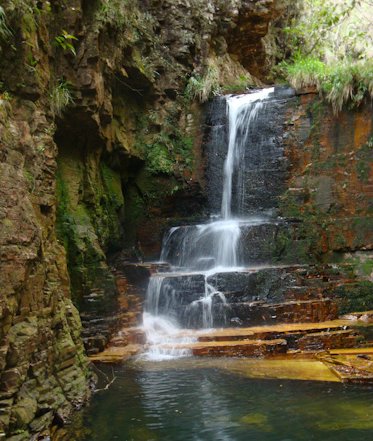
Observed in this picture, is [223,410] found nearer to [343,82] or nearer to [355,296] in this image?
[355,296]

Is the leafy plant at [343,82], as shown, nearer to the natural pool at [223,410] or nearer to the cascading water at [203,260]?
the cascading water at [203,260]

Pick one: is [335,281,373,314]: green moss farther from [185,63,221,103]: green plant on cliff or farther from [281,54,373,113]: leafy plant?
[185,63,221,103]: green plant on cliff

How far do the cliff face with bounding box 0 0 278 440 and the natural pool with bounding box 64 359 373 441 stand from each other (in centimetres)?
49

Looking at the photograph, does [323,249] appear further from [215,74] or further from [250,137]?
[215,74]

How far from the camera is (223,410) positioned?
5.00m

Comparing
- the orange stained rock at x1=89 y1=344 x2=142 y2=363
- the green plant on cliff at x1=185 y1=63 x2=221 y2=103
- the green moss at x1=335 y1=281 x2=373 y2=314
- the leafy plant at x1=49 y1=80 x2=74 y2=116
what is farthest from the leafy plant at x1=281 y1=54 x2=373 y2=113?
the orange stained rock at x1=89 y1=344 x2=142 y2=363

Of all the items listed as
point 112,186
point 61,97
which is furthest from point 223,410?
point 112,186

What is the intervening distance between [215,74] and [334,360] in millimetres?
8827

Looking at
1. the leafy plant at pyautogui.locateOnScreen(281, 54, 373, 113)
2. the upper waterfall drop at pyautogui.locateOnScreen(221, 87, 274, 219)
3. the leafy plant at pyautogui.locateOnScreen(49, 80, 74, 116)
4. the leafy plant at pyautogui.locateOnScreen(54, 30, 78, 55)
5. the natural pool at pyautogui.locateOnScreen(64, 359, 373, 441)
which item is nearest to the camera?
the natural pool at pyautogui.locateOnScreen(64, 359, 373, 441)

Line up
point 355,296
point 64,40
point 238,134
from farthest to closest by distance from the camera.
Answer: point 238,134 < point 355,296 < point 64,40

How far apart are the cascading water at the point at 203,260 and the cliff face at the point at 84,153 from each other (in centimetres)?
85

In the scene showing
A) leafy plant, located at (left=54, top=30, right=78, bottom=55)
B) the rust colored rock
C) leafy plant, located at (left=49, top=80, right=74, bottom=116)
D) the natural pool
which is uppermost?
leafy plant, located at (left=54, top=30, right=78, bottom=55)

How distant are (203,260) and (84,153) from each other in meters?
3.34

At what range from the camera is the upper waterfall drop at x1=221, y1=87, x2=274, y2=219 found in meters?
11.6
